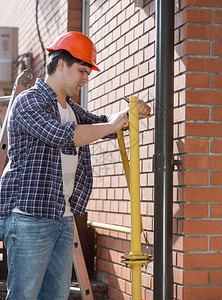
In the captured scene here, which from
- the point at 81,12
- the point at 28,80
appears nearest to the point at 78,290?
the point at 28,80

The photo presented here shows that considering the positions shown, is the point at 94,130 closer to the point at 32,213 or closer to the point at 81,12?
the point at 32,213

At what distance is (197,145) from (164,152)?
0.62 ft

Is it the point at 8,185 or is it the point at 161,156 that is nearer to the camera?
the point at 8,185

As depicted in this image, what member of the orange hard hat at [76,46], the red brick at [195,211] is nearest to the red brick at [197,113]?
the red brick at [195,211]

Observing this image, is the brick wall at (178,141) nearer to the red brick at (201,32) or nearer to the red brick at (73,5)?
the red brick at (201,32)

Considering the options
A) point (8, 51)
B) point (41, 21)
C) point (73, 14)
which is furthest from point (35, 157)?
point (8, 51)

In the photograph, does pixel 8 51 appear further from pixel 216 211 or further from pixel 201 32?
pixel 216 211

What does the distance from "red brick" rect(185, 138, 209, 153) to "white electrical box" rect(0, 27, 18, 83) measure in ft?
20.2

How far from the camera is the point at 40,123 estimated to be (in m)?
2.95

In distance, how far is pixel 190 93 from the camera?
3.38 metres

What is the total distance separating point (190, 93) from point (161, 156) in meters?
0.39

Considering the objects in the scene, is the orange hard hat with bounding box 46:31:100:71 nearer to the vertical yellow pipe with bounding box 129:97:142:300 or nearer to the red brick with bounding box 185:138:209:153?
the vertical yellow pipe with bounding box 129:97:142:300

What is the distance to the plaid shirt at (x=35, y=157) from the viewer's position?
9.70 feet

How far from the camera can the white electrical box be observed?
909cm
